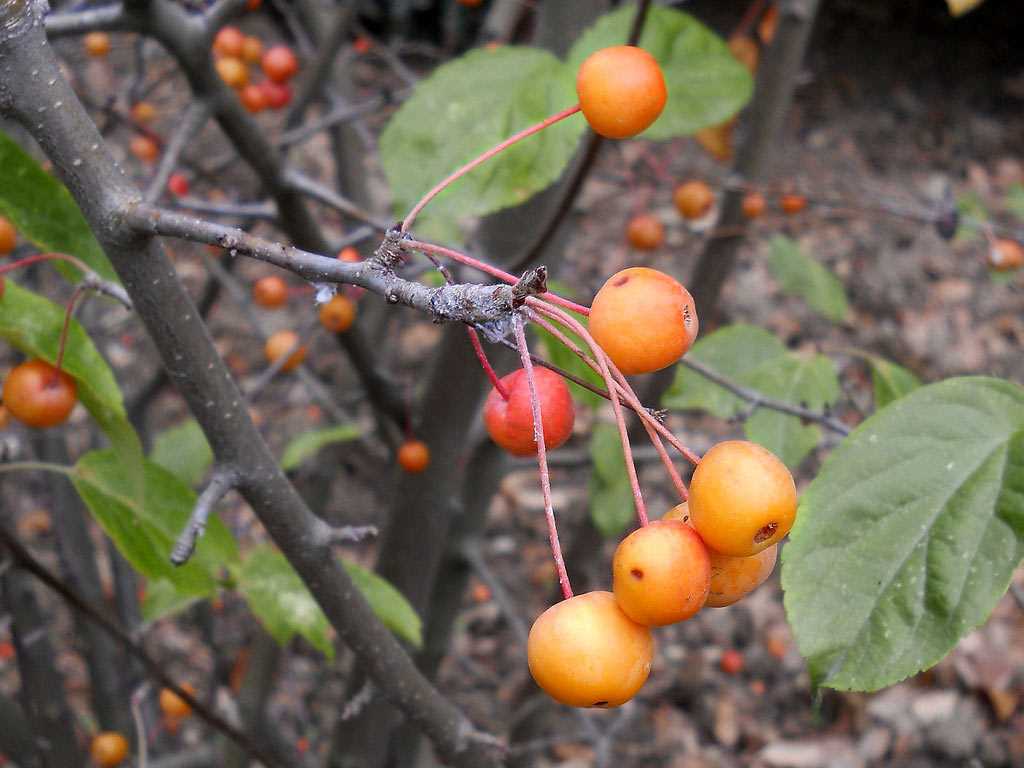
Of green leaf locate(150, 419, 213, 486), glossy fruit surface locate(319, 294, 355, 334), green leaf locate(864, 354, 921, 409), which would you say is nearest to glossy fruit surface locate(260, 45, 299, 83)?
green leaf locate(150, 419, 213, 486)

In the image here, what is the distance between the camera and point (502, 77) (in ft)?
4.81

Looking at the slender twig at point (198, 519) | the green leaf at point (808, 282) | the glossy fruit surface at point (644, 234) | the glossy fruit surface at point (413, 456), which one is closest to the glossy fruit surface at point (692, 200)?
the glossy fruit surface at point (644, 234)

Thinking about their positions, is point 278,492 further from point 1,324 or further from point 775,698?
point 775,698

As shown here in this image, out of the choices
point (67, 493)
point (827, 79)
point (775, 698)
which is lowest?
point (775, 698)

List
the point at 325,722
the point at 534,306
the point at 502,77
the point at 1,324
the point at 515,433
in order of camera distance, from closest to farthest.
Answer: the point at 534,306 → the point at 515,433 → the point at 1,324 → the point at 502,77 → the point at 325,722

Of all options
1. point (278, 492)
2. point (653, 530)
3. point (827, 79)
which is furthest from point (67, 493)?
point (827, 79)

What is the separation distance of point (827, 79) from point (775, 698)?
326 centimetres

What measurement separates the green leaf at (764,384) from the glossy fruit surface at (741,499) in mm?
789

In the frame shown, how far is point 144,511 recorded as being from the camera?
1.11 meters

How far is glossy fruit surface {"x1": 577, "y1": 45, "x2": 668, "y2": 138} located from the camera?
839 mm

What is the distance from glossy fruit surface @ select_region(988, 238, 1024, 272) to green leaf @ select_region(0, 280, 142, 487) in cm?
202

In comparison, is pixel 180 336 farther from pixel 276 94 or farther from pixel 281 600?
pixel 276 94

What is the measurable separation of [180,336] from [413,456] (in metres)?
1.17

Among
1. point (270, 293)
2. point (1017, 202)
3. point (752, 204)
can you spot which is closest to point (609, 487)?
point (752, 204)
